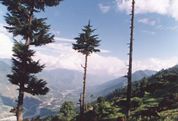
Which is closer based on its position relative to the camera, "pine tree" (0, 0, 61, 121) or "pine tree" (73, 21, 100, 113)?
"pine tree" (0, 0, 61, 121)

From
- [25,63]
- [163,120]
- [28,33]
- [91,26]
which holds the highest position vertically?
[91,26]

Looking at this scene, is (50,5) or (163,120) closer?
(163,120)

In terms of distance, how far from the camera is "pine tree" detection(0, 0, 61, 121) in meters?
27.6

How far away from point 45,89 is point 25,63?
322 cm

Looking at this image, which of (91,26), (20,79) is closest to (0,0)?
(20,79)

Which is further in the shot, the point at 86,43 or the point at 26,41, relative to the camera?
the point at 86,43

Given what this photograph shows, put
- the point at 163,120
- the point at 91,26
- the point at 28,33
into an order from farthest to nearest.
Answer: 1. the point at 91,26
2. the point at 28,33
3. the point at 163,120

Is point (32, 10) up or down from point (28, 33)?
up

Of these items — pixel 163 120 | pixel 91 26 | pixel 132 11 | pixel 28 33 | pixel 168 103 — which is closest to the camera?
pixel 163 120

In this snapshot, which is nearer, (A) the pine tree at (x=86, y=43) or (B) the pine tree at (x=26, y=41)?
(B) the pine tree at (x=26, y=41)

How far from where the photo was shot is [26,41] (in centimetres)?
2912

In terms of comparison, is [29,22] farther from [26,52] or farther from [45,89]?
[45,89]

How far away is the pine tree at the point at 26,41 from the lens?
2761 cm

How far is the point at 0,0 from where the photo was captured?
28516 millimetres
